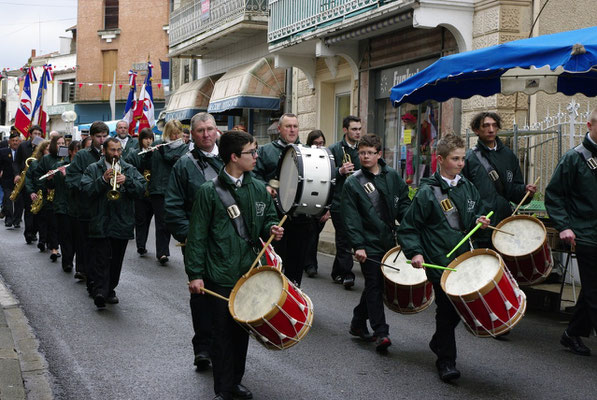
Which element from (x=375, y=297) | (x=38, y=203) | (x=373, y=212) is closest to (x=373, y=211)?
(x=373, y=212)

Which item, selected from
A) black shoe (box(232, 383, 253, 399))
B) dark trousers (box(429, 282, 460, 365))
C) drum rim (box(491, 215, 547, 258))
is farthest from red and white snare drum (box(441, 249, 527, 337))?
drum rim (box(491, 215, 547, 258))

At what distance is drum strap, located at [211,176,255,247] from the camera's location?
557 cm

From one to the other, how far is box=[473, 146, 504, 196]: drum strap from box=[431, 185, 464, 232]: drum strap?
2268 millimetres

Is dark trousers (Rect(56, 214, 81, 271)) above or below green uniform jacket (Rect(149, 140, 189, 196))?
below

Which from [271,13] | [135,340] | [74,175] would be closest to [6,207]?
[271,13]

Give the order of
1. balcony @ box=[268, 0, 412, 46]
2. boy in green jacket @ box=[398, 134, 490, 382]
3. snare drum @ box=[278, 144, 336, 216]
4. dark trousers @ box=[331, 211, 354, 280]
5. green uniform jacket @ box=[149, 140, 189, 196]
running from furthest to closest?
balcony @ box=[268, 0, 412, 46] < green uniform jacket @ box=[149, 140, 189, 196] < dark trousers @ box=[331, 211, 354, 280] < snare drum @ box=[278, 144, 336, 216] < boy in green jacket @ box=[398, 134, 490, 382]

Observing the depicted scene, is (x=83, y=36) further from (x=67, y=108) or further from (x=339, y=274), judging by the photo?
(x=339, y=274)

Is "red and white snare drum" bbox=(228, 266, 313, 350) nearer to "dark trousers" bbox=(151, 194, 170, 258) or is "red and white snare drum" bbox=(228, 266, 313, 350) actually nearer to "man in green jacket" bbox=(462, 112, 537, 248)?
"man in green jacket" bbox=(462, 112, 537, 248)

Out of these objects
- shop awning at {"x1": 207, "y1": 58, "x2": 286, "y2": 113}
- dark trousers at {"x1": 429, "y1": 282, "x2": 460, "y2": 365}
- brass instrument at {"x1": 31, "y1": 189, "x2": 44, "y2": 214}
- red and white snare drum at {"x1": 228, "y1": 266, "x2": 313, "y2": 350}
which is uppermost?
shop awning at {"x1": 207, "y1": 58, "x2": 286, "y2": 113}

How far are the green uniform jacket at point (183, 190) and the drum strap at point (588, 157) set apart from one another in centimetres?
302

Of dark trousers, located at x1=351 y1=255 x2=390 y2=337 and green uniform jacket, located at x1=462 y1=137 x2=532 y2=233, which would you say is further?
green uniform jacket, located at x1=462 y1=137 x2=532 y2=233

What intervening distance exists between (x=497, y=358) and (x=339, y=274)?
13.1 ft

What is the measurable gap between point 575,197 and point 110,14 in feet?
169

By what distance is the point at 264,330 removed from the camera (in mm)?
5117
